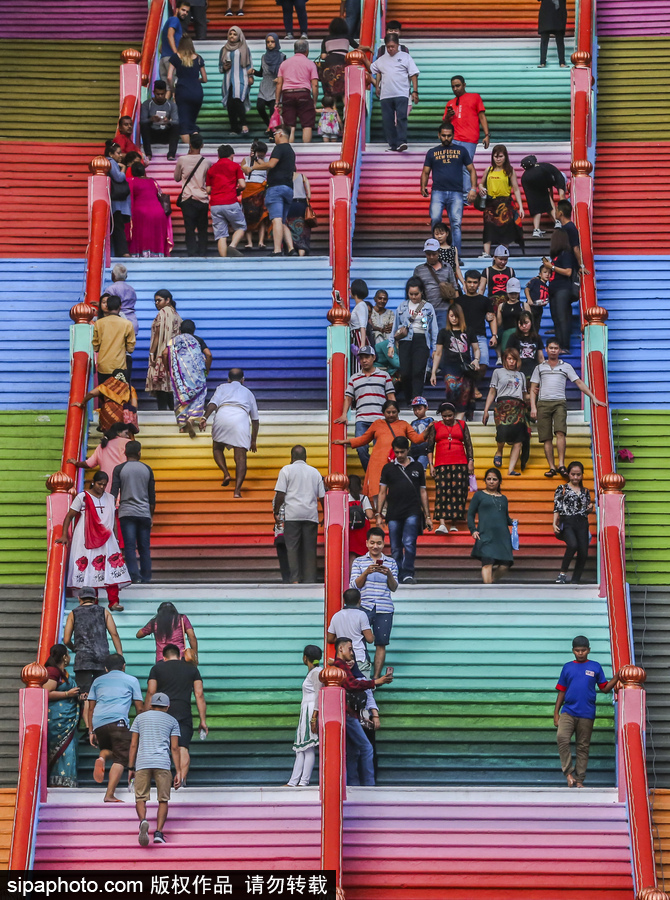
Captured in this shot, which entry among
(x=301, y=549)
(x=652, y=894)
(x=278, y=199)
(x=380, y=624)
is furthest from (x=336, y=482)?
(x=278, y=199)

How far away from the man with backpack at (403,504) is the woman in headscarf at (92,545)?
9.15ft

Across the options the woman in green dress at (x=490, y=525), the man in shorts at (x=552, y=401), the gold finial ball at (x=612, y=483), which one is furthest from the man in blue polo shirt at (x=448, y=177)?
the gold finial ball at (x=612, y=483)

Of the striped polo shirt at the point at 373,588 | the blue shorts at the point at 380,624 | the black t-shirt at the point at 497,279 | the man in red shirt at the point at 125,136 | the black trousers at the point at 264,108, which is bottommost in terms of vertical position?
the blue shorts at the point at 380,624

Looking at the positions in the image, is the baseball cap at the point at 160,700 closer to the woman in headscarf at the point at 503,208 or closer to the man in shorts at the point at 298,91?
the woman in headscarf at the point at 503,208

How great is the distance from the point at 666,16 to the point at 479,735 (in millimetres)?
14310

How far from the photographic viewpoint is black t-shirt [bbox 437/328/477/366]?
21469 mm

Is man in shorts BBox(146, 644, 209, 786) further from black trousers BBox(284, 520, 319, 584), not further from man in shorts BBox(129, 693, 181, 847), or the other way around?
black trousers BBox(284, 520, 319, 584)

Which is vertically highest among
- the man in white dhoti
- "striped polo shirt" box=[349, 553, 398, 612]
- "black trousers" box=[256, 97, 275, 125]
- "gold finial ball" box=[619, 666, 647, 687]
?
"black trousers" box=[256, 97, 275, 125]

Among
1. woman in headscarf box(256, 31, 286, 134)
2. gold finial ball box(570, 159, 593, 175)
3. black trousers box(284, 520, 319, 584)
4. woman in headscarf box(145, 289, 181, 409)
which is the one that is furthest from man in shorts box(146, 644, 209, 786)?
woman in headscarf box(256, 31, 286, 134)

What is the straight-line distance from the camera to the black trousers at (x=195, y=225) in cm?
2344

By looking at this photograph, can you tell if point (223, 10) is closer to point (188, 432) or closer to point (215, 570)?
point (188, 432)

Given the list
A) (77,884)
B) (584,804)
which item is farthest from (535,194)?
(77,884)

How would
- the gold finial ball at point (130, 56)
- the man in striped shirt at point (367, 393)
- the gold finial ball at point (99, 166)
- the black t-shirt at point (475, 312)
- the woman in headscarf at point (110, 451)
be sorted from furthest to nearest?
the gold finial ball at point (130, 56) → the gold finial ball at point (99, 166) → the black t-shirt at point (475, 312) → the man in striped shirt at point (367, 393) → the woman in headscarf at point (110, 451)

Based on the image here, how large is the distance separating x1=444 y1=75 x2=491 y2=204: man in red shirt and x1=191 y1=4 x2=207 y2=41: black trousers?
4599mm
